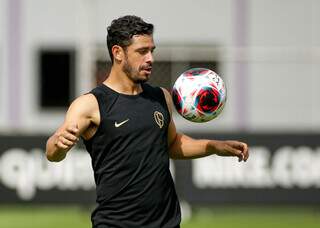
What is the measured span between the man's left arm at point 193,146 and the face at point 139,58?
0.37 meters

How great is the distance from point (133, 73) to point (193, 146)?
812mm

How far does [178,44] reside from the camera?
24.1m

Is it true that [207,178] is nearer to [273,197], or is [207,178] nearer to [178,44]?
[273,197]

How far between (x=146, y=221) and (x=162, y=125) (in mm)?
640

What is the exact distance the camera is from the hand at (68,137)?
5.97m

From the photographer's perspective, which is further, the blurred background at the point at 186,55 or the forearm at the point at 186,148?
the blurred background at the point at 186,55

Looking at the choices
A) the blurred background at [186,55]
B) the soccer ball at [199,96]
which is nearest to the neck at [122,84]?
the soccer ball at [199,96]

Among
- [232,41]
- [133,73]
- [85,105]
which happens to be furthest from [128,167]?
[232,41]

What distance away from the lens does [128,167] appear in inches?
250

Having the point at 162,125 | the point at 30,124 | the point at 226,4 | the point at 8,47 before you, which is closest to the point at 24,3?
the point at 8,47

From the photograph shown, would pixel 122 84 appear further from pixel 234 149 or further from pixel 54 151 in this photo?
pixel 234 149

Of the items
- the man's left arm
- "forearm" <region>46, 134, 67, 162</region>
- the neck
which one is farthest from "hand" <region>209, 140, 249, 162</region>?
"forearm" <region>46, 134, 67, 162</region>

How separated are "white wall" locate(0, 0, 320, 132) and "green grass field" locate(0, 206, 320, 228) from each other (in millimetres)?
7303

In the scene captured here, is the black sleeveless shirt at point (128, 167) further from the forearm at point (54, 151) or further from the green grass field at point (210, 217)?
the green grass field at point (210, 217)
